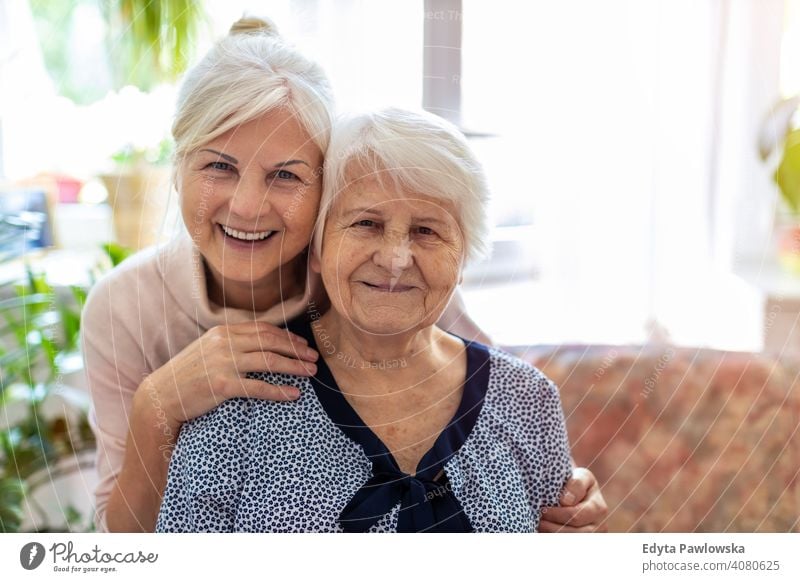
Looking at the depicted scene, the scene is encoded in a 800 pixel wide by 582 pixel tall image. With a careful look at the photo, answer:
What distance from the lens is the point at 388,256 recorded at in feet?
2.15

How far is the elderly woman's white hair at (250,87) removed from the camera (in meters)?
0.66

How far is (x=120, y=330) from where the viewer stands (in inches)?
30.0

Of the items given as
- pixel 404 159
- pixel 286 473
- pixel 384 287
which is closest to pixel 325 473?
pixel 286 473

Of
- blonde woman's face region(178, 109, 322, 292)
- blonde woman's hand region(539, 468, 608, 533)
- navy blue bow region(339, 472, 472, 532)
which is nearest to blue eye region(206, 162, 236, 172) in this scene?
blonde woman's face region(178, 109, 322, 292)

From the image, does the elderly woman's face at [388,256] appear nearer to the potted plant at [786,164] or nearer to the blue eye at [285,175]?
the blue eye at [285,175]

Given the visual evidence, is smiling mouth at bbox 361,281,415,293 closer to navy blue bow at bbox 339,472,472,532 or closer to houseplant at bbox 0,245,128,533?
navy blue bow at bbox 339,472,472,532

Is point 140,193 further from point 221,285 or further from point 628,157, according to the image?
point 628,157

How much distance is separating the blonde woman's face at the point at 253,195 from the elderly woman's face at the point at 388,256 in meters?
0.03

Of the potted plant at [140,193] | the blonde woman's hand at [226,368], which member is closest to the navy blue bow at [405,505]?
the blonde woman's hand at [226,368]

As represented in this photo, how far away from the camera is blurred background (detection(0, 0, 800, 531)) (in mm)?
712

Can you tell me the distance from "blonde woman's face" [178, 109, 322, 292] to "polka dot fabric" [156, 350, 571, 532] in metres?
0.11
